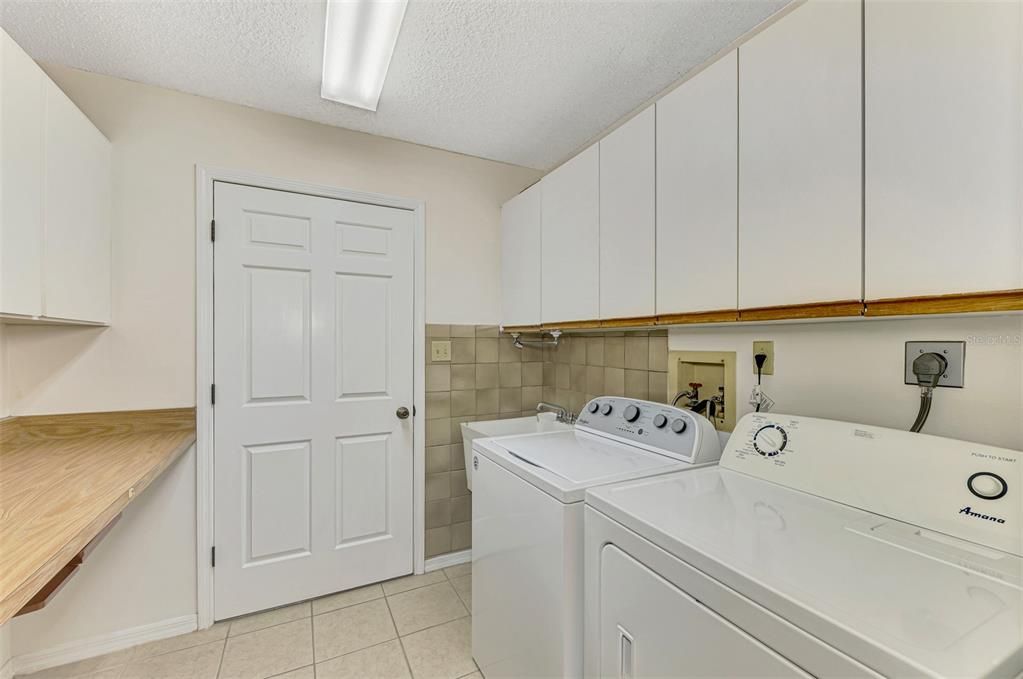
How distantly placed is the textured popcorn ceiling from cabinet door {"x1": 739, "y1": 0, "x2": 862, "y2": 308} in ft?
1.53

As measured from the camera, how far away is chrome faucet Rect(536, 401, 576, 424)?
242 centimetres

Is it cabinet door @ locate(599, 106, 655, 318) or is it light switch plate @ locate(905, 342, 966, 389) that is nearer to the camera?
light switch plate @ locate(905, 342, 966, 389)

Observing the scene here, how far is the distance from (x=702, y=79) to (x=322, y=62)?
4.70 feet

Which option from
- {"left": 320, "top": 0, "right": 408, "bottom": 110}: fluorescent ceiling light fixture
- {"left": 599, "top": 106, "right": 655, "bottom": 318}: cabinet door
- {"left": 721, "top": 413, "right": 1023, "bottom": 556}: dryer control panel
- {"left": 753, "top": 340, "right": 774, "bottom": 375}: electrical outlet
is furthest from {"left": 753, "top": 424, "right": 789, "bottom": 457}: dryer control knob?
{"left": 320, "top": 0, "right": 408, "bottom": 110}: fluorescent ceiling light fixture

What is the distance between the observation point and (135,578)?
71.1 inches

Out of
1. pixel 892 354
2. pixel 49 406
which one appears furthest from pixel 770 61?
pixel 49 406

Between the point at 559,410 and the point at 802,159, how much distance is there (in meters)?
1.74

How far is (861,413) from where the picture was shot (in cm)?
118

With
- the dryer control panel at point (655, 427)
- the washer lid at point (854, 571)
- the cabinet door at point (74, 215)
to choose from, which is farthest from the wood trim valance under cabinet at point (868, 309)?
the cabinet door at point (74, 215)

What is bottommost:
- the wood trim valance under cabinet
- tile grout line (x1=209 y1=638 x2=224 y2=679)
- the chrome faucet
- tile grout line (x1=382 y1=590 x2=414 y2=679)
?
tile grout line (x1=382 y1=590 x2=414 y2=679)

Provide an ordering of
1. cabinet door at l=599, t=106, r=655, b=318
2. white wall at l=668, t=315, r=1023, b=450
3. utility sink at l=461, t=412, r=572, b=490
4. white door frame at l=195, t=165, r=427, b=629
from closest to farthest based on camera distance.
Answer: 1. white wall at l=668, t=315, r=1023, b=450
2. cabinet door at l=599, t=106, r=655, b=318
3. white door frame at l=195, t=165, r=427, b=629
4. utility sink at l=461, t=412, r=572, b=490

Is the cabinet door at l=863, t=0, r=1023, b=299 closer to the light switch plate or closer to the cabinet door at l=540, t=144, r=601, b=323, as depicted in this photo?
the light switch plate

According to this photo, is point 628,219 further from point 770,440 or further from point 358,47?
point 358,47

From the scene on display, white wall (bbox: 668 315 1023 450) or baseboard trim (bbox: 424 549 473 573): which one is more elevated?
white wall (bbox: 668 315 1023 450)
